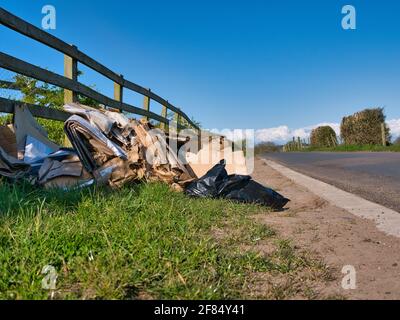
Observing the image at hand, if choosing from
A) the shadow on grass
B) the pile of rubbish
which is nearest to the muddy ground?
the pile of rubbish

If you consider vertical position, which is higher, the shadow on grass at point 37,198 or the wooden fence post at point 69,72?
the wooden fence post at point 69,72

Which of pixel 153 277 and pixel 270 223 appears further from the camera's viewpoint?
pixel 270 223

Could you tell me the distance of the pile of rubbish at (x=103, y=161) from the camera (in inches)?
166

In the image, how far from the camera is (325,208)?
446 centimetres

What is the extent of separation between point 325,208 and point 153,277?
287 centimetres

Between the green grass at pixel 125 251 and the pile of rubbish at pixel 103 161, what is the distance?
2.54 ft

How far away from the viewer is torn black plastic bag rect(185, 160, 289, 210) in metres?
4.47

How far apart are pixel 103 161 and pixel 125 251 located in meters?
2.40

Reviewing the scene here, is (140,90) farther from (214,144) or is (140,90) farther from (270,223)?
(270,223)

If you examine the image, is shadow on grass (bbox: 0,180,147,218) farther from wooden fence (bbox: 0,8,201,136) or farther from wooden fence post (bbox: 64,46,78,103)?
wooden fence post (bbox: 64,46,78,103)

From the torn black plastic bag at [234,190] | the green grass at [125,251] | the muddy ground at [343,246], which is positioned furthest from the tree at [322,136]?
the green grass at [125,251]

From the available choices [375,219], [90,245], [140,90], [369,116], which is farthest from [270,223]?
[369,116]

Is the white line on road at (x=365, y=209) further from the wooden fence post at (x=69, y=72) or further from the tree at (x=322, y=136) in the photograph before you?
the tree at (x=322, y=136)
